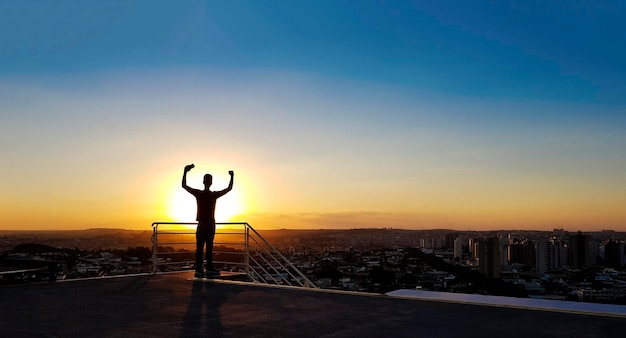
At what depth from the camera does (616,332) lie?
15.6 ft

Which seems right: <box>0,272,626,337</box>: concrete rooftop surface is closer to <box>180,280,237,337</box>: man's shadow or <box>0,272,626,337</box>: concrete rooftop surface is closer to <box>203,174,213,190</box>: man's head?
<box>180,280,237,337</box>: man's shadow

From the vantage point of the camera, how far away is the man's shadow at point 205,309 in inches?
197

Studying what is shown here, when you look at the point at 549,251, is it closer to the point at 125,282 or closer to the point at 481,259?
the point at 481,259

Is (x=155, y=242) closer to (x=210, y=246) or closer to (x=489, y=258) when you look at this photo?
(x=210, y=246)

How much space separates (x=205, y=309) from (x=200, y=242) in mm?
4132

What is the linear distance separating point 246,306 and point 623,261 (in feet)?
69.8

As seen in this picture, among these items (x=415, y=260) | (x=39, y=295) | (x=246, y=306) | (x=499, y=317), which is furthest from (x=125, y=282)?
(x=415, y=260)

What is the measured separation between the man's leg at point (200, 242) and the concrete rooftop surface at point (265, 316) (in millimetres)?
2083

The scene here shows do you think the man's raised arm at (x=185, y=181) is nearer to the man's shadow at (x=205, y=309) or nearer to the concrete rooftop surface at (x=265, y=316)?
the man's shadow at (x=205, y=309)

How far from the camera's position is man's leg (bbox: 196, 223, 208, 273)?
1031 cm

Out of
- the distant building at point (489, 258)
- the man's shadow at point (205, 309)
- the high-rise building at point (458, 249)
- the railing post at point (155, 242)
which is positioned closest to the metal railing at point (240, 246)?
the railing post at point (155, 242)

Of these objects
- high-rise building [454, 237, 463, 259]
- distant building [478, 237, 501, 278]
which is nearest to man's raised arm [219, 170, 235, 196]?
distant building [478, 237, 501, 278]

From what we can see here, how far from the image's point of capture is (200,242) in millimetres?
10398

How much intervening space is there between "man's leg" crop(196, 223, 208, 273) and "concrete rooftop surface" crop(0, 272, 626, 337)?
208 cm
